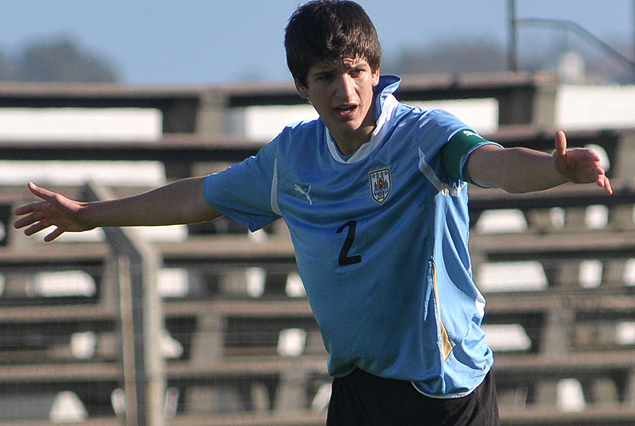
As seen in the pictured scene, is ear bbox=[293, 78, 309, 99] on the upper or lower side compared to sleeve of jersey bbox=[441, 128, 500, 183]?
upper

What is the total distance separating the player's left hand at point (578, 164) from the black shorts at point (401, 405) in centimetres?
73

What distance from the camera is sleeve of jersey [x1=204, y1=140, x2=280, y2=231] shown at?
2.54 meters

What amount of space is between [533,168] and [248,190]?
936mm

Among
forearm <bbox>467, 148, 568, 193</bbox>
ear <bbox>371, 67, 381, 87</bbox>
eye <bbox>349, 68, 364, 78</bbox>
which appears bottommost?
forearm <bbox>467, 148, 568, 193</bbox>

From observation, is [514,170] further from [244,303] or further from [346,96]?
[244,303]

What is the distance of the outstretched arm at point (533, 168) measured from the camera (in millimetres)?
1828

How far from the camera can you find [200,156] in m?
5.50

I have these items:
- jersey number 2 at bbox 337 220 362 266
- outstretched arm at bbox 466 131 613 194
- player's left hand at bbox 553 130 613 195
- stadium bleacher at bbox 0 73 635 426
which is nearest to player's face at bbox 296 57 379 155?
jersey number 2 at bbox 337 220 362 266

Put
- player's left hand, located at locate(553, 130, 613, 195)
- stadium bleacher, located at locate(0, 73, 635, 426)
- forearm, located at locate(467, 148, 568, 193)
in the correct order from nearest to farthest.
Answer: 1. player's left hand, located at locate(553, 130, 613, 195)
2. forearm, located at locate(467, 148, 568, 193)
3. stadium bleacher, located at locate(0, 73, 635, 426)

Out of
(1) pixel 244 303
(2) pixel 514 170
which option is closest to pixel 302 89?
(2) pixel 514 170

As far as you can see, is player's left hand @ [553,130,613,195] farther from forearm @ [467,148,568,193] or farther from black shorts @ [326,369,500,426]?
black shorts @ [326,369,500,426]

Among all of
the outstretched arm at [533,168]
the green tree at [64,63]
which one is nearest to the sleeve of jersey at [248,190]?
the outstretched arm at [533,168]

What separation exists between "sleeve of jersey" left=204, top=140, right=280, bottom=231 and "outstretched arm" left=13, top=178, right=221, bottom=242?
0.17 ft

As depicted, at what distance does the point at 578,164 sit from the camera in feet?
6.04
